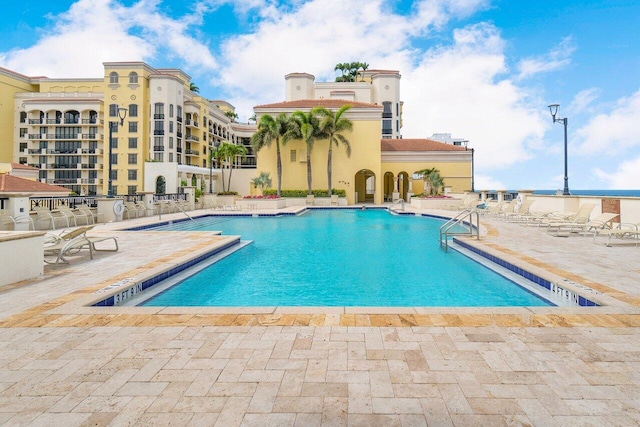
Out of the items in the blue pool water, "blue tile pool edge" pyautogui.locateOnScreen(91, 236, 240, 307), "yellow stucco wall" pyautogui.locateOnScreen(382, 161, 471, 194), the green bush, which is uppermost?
"yellow stucco wall" pyautogui.locateOnScreen(382, 161, 471, 194)

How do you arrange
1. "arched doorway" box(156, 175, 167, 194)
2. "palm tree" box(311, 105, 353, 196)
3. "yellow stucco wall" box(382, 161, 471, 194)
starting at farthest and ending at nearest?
"yellow stucco wall" box(382, 161, 471, 194)
"arched doorway" box(156, 175, 167, 194)
"palm tree" box(311, 105, 353, 196)

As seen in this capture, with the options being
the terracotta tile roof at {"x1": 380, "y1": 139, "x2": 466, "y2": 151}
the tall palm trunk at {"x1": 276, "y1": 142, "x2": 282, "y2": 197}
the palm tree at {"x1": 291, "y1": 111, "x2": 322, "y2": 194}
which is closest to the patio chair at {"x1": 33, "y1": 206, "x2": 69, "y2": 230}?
the tall palm trunk at {"x1": 276, "y1": 142, "x2": 282, "y2": 197}

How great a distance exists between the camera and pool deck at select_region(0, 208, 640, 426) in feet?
7.56

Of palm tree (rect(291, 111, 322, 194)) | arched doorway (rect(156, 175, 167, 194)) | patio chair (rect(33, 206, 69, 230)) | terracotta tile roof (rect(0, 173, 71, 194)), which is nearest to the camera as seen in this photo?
terracotta tile roof (rect(0, 173, 71, 194))

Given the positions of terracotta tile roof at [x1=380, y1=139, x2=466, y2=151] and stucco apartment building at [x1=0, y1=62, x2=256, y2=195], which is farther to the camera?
stucco apartment building at [x1=0, y1=62, x2=256, y2=195]

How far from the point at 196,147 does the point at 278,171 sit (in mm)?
22125

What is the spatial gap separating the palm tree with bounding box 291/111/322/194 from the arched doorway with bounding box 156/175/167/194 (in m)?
12.5

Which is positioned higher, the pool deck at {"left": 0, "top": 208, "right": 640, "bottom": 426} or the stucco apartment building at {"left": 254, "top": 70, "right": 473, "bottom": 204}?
the stucco apartment building at {"left": 254, "top": 70, "right": 473, "bottom": 204}

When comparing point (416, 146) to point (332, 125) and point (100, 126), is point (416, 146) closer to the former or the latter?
point (332, 125)

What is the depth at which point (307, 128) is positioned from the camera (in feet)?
101

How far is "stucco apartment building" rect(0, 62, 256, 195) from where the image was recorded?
1748 inches

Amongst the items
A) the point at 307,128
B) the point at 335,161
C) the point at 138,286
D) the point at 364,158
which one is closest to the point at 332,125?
the point at 307,128

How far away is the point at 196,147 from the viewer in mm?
50156

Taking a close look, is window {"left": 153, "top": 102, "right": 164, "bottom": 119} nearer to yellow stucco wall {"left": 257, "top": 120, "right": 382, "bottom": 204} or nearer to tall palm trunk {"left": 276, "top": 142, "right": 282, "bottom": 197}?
yellow stucco wall {"left": 257, "top": 120, "right": 382, "bottom": 204}
